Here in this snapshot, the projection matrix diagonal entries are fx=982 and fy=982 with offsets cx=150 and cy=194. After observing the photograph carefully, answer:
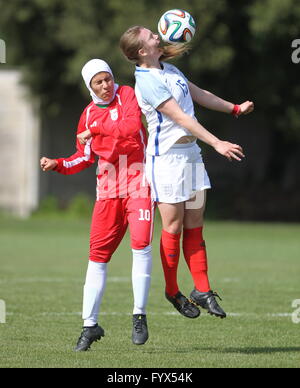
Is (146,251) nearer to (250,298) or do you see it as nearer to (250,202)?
(250,298)

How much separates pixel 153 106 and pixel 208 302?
5.06 feet

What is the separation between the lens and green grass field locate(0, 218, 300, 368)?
6992 millimetres

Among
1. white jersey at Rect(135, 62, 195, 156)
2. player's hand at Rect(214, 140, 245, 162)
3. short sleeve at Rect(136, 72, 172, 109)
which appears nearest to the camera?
player's hand at Rect(214, 140, 245, 162)

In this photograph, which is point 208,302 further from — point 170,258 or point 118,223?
point 118,223

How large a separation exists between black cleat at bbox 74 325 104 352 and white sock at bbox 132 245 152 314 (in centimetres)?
32

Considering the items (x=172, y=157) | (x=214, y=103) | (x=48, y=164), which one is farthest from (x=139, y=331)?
(x=214, y=103)

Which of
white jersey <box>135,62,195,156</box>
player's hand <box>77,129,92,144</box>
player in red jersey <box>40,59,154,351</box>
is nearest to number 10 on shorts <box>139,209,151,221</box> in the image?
player in red jersey <box>40,59,154,351</box>

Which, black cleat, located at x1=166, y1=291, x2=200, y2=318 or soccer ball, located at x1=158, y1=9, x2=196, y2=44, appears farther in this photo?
black cleat, located at x1=166, y1=291, x2=200, y2=318

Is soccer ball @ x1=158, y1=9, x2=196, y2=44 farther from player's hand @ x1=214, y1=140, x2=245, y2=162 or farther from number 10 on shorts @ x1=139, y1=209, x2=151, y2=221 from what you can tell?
number 10 on shorts @ x1=139, y1=209, x2=151, y2=221

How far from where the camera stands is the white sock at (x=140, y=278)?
7410mm

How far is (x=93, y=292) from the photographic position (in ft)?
24.6

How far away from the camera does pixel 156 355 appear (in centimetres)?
711

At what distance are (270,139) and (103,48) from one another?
36.9 feet

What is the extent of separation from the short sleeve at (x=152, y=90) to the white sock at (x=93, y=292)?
1322mm
